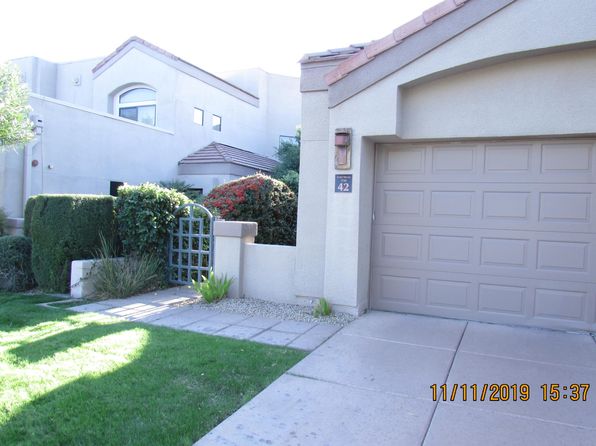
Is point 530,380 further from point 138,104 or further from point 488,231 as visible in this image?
point 138,104

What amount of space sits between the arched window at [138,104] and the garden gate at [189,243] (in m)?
10.3

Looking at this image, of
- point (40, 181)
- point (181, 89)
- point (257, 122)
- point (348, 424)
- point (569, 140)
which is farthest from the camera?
point (257, 122)

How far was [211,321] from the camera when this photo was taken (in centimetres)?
639

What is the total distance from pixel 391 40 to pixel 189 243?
15.9 ft

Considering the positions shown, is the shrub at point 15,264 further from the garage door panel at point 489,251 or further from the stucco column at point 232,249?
the garage door panel at point 489,251

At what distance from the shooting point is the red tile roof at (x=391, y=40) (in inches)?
233

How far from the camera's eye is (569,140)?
5938mm

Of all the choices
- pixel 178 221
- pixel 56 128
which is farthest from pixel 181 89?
pixel 178 221

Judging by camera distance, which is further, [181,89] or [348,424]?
[181,89]

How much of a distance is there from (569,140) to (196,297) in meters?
5.90

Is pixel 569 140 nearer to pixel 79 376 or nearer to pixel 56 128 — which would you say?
pixel 79 376

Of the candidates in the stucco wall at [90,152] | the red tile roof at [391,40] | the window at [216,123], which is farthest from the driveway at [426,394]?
the window at [216,123]

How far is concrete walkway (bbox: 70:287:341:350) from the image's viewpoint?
5684 millimetres

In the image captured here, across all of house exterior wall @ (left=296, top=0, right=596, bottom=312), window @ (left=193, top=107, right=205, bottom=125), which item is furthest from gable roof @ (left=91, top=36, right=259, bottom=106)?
house exterior wall @ (left=296, top=0, right=596, bottom=312)
